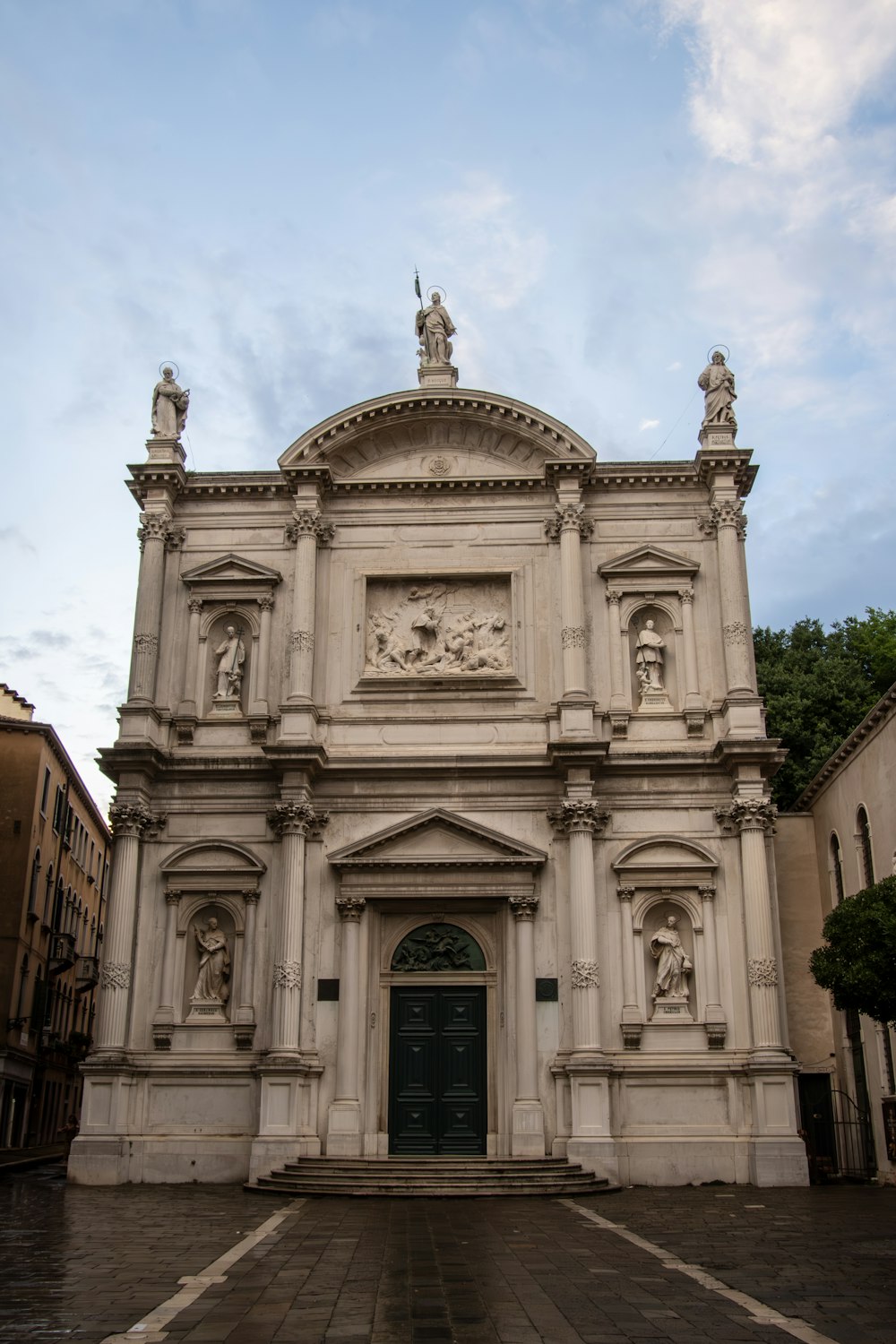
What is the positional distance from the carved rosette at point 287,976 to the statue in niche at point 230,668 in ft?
18.5

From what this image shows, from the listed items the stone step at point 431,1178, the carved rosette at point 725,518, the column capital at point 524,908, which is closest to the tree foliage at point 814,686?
the carved rosette at point 725,518

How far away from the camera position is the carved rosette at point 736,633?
2556 centimetres

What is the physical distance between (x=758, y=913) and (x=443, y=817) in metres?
6.06

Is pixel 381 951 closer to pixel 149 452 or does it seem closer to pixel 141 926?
pixel 141 926

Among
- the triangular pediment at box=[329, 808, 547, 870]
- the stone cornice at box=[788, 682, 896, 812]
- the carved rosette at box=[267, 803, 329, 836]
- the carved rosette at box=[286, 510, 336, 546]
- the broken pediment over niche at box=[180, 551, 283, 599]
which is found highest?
the carved rosette at box=[286, 510, 336, 546]

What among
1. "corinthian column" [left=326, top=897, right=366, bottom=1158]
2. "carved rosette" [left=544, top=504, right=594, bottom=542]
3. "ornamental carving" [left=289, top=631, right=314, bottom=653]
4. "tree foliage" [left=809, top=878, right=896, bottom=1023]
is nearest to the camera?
"tree foliage" [left=809, top=878, right=896, bottom=1023]

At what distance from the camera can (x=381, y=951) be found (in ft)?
80.7

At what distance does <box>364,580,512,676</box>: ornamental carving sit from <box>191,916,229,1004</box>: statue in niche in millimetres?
6110

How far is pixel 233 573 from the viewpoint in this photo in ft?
88.6

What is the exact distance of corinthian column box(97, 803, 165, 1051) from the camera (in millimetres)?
23734

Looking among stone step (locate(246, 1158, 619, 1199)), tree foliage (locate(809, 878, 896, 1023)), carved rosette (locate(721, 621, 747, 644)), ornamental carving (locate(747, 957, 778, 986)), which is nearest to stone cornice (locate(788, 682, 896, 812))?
carved rosette (locate(721, 621, 747, 644))

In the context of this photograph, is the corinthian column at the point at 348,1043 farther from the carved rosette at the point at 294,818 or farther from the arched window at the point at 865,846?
Answer: the arched window at the point at 865,846

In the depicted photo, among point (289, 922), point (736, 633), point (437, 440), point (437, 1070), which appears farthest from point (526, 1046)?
point (437, 440)

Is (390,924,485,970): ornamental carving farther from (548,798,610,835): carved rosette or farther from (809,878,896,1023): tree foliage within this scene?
(809,878,896,1023): tree foliage
